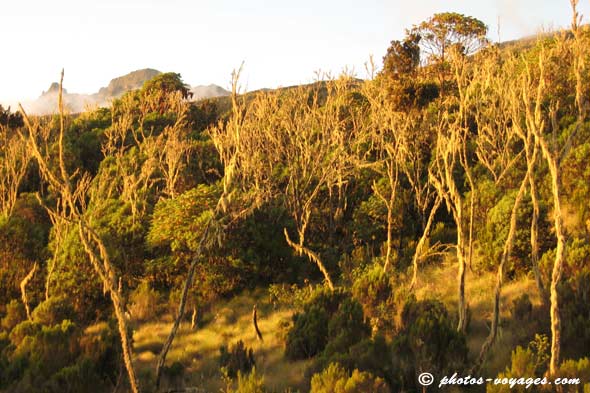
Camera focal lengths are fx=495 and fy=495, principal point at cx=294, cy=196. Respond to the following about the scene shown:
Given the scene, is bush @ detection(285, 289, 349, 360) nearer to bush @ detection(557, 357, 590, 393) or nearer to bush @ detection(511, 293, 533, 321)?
bush @ detection(511, 293, 533, 321)

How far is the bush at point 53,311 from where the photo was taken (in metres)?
13.3

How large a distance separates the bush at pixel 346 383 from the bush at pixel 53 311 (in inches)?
351

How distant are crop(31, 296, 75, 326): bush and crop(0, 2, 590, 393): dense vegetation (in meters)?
0.06

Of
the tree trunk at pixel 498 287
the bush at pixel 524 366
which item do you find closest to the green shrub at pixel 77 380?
the tree trunk at pixel 498 287

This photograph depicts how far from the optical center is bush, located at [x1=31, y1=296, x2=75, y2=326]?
43.5 ft

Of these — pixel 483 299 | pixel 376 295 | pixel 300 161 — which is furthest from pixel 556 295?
pixel 300 161

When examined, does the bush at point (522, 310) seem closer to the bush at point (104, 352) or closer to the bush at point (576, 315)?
the bush at point (576, 315)

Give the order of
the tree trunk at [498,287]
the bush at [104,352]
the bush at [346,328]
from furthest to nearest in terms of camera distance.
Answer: the bush at [104,352] → the bush at [346,328] → the tree trunk at [498,287]

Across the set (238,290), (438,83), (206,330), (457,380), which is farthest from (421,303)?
(438,83)

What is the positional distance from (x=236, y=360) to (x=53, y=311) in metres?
6.20

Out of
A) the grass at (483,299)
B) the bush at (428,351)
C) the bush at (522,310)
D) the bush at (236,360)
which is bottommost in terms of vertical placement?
the bush at (236,360)

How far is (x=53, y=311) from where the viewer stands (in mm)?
13578

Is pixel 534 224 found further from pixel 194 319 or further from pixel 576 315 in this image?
pixel 194 319

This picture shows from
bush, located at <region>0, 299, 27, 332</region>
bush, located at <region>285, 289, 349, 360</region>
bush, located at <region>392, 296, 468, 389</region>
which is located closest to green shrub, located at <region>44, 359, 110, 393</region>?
bush, located at <region>285, 289, 349, 360</region>
